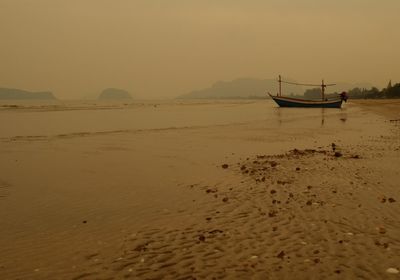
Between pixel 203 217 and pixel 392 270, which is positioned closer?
pixel 392 270

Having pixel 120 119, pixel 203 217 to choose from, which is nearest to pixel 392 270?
pixel 203 217

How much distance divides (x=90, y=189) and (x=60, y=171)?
3.02 meters

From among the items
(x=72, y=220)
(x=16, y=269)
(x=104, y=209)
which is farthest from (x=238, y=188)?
(x=16, y=269)

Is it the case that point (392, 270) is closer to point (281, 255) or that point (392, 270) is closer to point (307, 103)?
point (281, 255)

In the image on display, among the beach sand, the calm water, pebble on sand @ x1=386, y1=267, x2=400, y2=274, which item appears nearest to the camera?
pebble on sand @ x1=386, y1=267, x2=400, y2=274

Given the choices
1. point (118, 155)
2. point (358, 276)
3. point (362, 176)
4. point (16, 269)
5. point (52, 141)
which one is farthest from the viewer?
point (52, 141)

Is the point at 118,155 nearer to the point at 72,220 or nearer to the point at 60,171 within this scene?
the point at 60,171

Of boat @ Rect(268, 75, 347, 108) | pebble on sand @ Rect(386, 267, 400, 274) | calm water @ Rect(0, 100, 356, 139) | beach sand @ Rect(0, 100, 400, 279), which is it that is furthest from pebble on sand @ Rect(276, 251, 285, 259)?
boat @ Rect(268, 75, 347, 108)

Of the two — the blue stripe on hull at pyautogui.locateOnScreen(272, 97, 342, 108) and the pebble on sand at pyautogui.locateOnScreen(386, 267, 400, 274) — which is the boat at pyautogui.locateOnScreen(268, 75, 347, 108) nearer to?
the blue stripe on hull at pyautogui.locateOnScreen(272, 97, 342, 108)

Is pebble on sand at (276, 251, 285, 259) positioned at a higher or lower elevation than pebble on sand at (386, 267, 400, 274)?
higher

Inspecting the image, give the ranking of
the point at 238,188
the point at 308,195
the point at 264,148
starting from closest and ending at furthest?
1. the point at 308,195
2. the point at 238,188
3. the point at 264,148

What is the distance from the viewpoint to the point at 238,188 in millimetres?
10094

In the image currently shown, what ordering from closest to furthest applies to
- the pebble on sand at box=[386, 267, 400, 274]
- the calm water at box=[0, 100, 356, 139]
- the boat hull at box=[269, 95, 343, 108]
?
the pebble on sand at box=[386, 267, 400, 274], the calm water at box=[0, 100, 356, 139], the boat hull at box=[269, 95, 343, 108]

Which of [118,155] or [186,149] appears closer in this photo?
[118,155]
